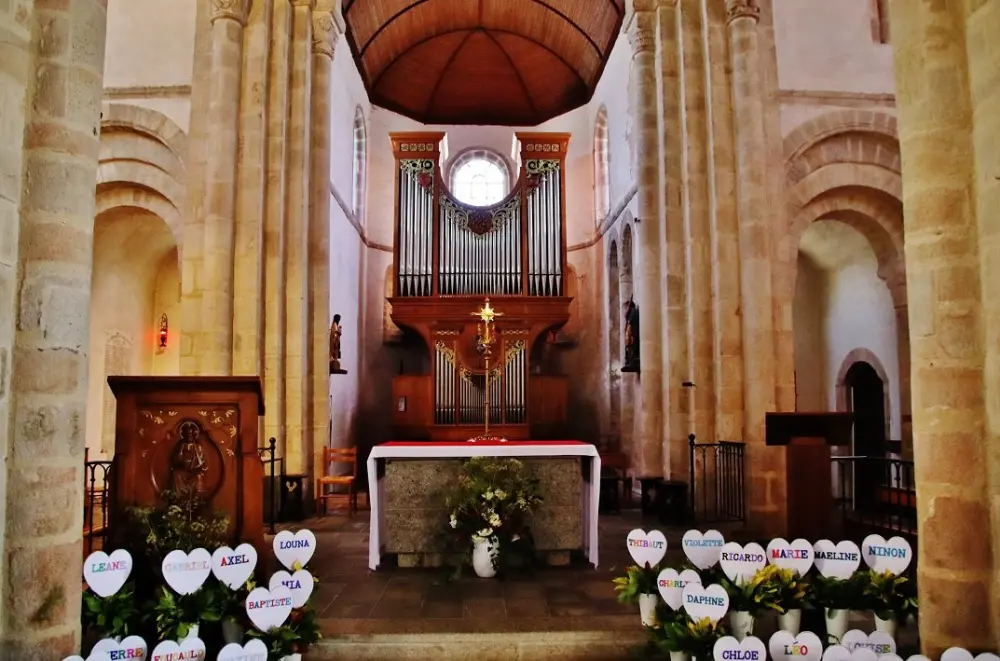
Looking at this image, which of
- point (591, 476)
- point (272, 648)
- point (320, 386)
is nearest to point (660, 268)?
point (591, 476)

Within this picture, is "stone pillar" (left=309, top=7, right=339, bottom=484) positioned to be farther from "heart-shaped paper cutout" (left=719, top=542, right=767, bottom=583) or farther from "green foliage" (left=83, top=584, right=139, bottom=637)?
"heart-shaped paper cutout" (left=719, top=542, right=767, bottom=583)

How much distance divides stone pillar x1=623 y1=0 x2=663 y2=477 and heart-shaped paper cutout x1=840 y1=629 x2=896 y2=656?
19.2ft

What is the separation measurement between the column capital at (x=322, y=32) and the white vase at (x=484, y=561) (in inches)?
289

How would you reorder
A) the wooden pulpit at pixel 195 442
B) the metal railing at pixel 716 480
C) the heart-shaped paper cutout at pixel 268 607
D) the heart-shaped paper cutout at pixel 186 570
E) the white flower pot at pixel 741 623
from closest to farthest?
the heart-shaped paper cutout at pixel 268 607
the heart-shaped paper cutout at pixel 186 570
the white flower pot at pixel 741 623
the wooden pulpit at pixel 195 442
the metal railing at pixel 716 480

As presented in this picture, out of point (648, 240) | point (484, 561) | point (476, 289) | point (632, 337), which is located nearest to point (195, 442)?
point (484, 561)

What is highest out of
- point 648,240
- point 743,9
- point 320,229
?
point 743,9

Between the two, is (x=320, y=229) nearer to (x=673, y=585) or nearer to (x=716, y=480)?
(x=716, y=480)

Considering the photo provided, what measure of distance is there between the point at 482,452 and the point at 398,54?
38.2ft

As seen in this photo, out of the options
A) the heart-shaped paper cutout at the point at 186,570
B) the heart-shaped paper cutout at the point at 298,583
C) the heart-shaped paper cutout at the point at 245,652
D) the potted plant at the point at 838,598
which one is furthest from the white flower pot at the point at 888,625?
the heart-shaped paper cutout at the point at 186,570

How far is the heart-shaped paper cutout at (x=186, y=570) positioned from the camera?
3830 millimetres

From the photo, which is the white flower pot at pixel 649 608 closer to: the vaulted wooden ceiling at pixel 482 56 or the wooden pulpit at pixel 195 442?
the wooden pulpit at pixel 195 442

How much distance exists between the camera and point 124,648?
342cm

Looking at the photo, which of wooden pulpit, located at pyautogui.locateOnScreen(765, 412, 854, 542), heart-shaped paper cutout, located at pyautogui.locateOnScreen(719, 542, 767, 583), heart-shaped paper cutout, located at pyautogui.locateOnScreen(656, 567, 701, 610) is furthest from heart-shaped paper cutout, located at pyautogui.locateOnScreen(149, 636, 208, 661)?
wooden pulpit, located at pyautogui.locateOnScreen(765, 412, 854, 542)

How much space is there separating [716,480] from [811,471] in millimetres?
2770
